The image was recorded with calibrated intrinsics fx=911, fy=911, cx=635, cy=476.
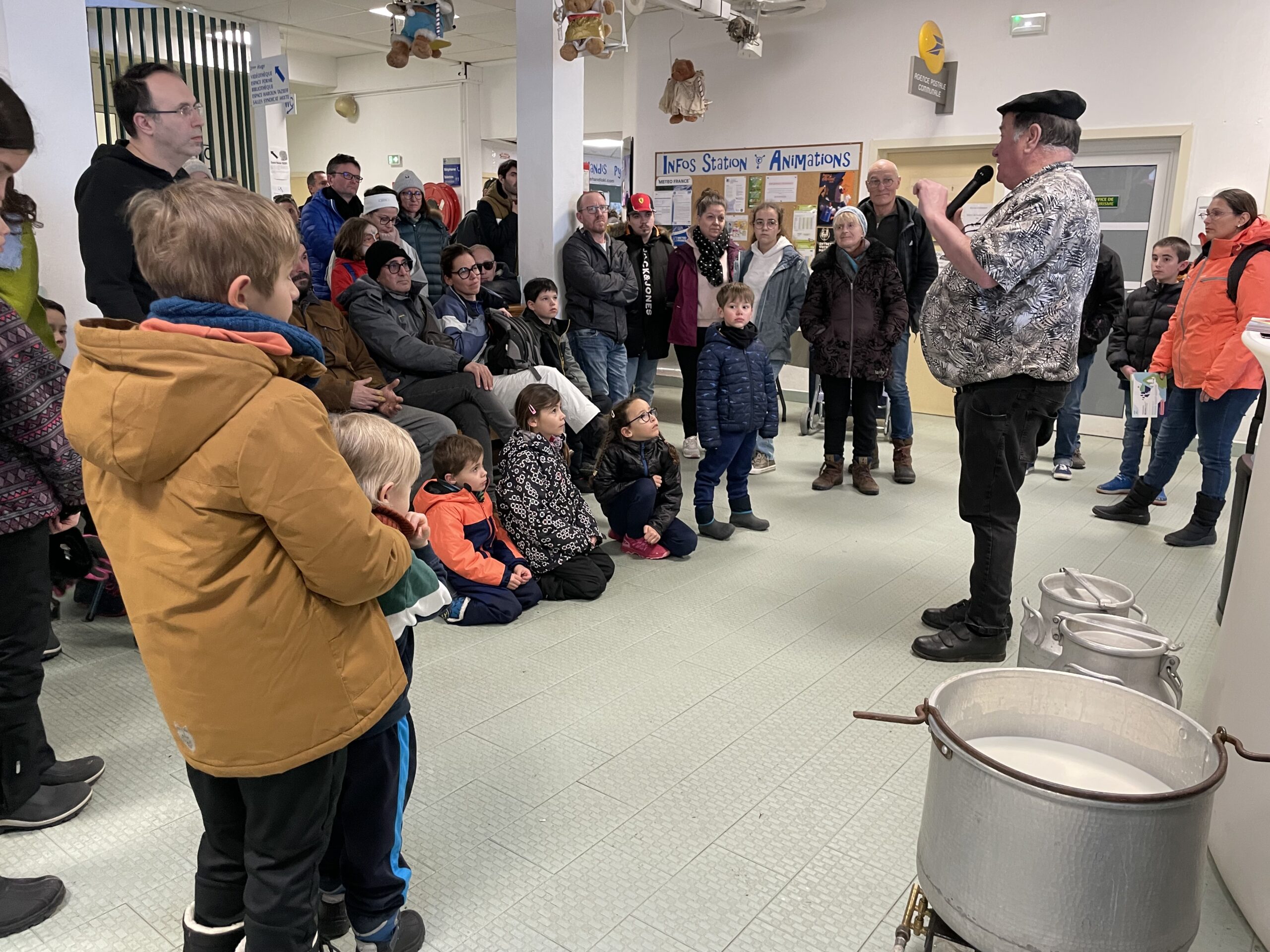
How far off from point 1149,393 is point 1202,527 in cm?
68

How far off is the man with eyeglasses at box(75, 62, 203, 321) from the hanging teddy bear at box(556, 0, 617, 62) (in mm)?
2470

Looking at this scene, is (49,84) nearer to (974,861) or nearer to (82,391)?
(82,391)

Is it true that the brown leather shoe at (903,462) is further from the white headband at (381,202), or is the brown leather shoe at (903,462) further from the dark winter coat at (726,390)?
the white headband at (381,202)

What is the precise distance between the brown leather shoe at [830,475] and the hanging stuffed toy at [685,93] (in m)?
3.40

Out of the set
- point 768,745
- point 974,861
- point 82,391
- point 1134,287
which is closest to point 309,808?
point 82,391

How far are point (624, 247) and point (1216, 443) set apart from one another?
299cm

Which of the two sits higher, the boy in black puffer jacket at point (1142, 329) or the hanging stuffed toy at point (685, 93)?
the hanging stuffed toy at point (685, 93)

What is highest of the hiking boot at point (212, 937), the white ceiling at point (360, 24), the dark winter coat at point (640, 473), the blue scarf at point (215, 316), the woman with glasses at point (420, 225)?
the white ceiling at point (360, 24)

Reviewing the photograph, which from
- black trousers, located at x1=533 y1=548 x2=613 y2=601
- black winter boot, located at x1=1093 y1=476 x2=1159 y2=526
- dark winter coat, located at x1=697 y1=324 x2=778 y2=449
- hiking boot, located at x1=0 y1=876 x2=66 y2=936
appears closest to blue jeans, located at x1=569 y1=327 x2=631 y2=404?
dark winter coat, located at x1=697 y1=324 x2=778 y2=449

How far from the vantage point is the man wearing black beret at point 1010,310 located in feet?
7.70

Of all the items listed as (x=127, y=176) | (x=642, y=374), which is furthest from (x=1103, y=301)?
(x=127, y=176)

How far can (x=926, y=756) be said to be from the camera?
2.19 m

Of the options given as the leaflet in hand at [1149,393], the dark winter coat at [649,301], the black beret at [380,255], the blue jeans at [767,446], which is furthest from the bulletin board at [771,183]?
the black beret at [380,255]

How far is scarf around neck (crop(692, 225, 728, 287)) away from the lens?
536 centimetres
